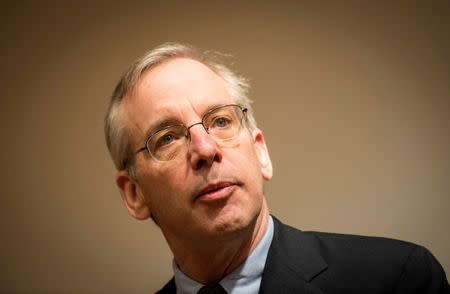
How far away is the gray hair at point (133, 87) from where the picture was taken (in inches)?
47.6

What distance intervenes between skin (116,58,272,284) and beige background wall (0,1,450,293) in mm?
479

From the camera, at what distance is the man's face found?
3.31 ft

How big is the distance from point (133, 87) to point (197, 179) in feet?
1.29

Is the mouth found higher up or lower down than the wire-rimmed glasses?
lower down

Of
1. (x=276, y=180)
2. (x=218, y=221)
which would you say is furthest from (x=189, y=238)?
(x=276, y=180)

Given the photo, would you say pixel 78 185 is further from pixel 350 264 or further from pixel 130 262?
pixel 350 264

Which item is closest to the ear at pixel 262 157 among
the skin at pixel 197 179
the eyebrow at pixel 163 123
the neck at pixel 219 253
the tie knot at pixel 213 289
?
the skin at pixel 197 179

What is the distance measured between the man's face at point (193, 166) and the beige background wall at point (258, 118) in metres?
0.49

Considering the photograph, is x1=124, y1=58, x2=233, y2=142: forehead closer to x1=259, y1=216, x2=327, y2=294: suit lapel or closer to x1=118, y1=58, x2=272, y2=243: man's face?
x1=118, y1=58, x2=272, y2=243: man's face

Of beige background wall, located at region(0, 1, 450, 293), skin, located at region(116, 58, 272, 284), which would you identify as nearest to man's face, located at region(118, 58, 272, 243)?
skin, located at region(116, 58, 272, 284)

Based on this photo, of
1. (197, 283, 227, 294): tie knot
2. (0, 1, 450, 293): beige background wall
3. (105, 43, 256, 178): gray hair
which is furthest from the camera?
(0, 1, 450, 293): beige background wall

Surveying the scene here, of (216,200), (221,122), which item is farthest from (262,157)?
(216,200)

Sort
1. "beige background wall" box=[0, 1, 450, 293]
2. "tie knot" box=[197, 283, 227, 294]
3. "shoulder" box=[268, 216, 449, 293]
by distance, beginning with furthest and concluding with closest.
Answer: "beige background wall" box=[0, 1, 450, 293]
"tie knot" box=[197, 283, 227, 294]
"shoulder" box=[268, 216, 449, 293]

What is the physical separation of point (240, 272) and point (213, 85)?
0.57 meters
